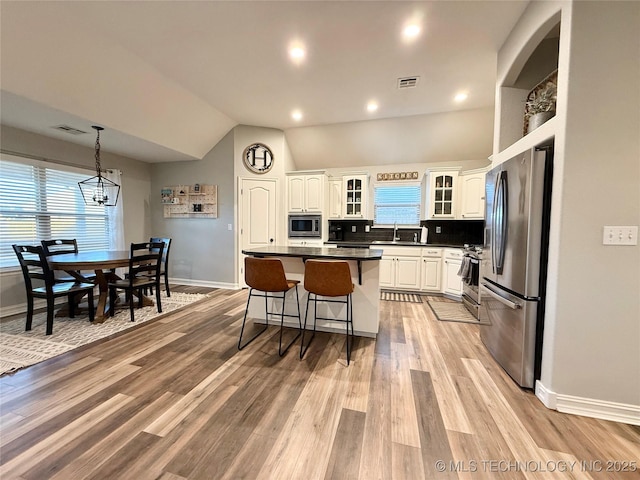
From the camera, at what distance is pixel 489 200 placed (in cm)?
254

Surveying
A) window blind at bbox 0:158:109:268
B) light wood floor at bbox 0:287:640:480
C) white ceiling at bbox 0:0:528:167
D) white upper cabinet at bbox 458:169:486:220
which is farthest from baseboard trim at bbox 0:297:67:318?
white upper cabinet at bbox 458:169:486:220

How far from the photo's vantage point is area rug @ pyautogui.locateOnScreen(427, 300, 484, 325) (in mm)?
A: 3480

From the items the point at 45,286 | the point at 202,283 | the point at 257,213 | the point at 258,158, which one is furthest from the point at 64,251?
the point at 258,158

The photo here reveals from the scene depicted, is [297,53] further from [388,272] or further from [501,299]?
[388,272]

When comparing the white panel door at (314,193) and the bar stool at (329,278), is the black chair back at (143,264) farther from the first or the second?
the white panel door at (314,193)

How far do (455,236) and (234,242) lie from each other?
4.24 metres

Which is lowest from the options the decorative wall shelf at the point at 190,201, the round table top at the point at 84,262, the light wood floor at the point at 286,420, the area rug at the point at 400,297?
the light wood floor at the point at 286,420

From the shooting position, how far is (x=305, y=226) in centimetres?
516

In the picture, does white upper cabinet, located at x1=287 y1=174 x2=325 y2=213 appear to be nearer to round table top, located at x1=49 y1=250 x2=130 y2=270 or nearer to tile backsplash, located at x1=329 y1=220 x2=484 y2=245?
tile backsplash, located at x1=329 y1=220 x2=484 y2=245

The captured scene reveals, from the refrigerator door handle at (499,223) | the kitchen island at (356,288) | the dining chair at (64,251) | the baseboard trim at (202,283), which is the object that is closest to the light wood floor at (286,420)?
the kitchen island at (356,288)

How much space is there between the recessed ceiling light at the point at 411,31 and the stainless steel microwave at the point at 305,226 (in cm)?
308

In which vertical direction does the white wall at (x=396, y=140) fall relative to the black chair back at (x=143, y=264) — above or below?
above

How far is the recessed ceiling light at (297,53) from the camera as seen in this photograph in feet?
9.00

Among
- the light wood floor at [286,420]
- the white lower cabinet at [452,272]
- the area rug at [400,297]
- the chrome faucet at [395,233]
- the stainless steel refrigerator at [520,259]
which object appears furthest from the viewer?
the chrome faucet at [395,233]
